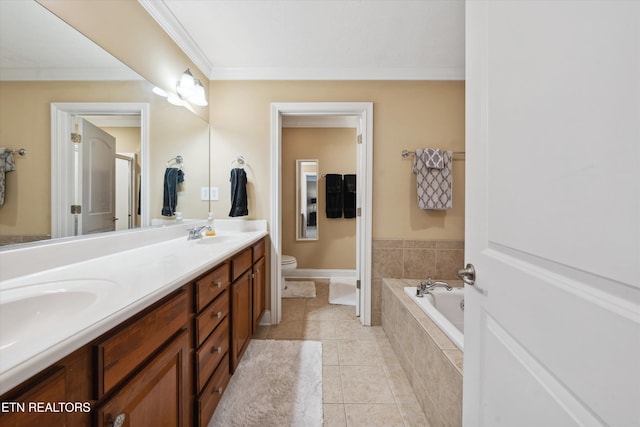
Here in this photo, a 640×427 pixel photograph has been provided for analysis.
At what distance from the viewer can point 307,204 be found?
382cm

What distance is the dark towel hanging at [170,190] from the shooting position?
5.61 feet

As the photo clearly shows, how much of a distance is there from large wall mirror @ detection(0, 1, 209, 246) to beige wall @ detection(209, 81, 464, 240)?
0.78 metres

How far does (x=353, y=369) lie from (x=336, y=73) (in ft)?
7.85

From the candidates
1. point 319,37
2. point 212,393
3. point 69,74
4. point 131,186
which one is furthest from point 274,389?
point 319,37

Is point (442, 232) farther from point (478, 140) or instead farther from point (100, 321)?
point (100, 321)

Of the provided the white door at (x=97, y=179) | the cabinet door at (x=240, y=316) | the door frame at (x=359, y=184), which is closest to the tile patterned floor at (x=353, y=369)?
the door frame at (x=359, y=184)

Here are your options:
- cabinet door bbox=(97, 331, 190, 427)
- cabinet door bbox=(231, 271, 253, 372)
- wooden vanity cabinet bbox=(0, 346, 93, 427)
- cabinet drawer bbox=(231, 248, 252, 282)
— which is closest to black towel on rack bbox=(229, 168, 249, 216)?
cabinet drawer bbox=(231, 248, 252, 282)

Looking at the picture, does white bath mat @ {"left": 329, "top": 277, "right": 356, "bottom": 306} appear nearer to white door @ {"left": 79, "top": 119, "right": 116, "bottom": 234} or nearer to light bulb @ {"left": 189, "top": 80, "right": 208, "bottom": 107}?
white door @ {"left": 79, "top": 119, "right": 116, "bottom": 234}

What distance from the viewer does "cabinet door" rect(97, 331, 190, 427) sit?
24.5 inches

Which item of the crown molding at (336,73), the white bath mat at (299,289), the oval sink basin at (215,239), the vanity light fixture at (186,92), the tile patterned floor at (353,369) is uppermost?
the crown molding at (336,73)

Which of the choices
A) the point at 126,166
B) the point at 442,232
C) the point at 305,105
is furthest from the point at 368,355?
the point at 305,105

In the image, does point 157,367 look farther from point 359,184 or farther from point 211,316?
point 359,184

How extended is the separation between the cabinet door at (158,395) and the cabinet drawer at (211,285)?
0.15 meters

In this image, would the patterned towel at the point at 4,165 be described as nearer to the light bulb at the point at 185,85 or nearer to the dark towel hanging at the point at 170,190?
the dark towel hanging at the point at 170,190
